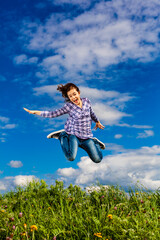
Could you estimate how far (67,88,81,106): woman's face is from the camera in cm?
777

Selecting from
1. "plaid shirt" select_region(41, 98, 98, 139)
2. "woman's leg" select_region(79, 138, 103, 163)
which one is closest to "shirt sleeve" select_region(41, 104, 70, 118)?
"plaid shirt" select_region(41, 98, 98, 139)

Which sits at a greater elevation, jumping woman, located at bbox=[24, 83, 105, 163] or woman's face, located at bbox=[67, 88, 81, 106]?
woman's face, located at bbox=[67, 88, 81, 106]

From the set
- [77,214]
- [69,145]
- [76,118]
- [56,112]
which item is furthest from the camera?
[76,118]

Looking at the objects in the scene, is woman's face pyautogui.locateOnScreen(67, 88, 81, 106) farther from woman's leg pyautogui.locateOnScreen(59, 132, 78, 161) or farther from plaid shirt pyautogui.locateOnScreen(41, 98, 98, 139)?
woman's leg pyautogui.locateOnScreen(59, 132, 78, 161)

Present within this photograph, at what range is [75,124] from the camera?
7.88 meters

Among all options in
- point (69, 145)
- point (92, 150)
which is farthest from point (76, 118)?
point (92, 150)

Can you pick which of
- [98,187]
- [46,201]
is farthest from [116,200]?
[46,201]

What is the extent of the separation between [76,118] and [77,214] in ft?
9.98

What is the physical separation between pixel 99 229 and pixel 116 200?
94.1 inches

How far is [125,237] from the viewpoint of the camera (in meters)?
4.04

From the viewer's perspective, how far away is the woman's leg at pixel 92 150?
779 cm

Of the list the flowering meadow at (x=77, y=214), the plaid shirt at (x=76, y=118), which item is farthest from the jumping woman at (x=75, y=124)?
the flowering meadow at (x=77, y=214)

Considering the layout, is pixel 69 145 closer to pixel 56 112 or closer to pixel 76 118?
pixel 76 118

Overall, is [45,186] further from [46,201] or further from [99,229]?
[99,229]
